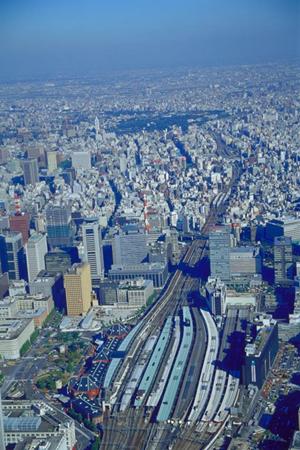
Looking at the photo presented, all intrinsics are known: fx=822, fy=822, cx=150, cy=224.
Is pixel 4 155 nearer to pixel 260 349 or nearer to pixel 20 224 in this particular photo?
pixel 20 224

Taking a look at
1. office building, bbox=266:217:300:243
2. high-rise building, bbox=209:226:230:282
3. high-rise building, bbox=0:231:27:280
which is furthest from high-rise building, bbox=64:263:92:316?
office building, bbox=266:217:300:243

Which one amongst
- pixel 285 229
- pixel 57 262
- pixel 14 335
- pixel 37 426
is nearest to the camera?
pixel 37 426

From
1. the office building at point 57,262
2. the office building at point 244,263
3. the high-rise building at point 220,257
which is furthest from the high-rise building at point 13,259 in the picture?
the office building at point 244,263

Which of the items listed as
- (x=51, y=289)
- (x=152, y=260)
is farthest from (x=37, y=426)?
(x=152, y=260)

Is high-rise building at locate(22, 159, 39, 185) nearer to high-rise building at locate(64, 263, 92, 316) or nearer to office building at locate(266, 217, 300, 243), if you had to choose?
office building at locate(266, 217, 300, 243)

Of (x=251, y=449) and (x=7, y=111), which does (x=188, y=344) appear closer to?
(x=251, y=449)

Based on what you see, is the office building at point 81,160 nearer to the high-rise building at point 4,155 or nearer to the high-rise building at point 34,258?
the high-rise building at point 4,155
